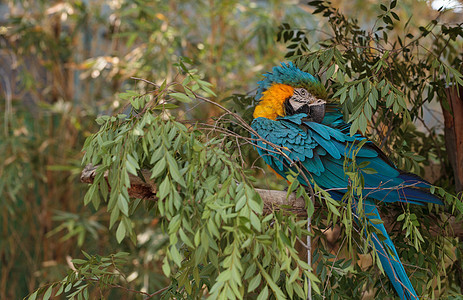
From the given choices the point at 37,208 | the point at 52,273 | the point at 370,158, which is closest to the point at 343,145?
the point at 370,158

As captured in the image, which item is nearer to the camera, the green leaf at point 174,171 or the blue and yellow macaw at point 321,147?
the green leaf at point 174,171

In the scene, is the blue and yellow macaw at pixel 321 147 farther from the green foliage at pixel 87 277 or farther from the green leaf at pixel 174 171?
the green foliage at pixel 87 277

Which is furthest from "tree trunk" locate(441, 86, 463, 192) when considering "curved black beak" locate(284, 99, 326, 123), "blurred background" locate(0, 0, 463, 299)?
"blurred background" locate(0, 0, 463, 299)

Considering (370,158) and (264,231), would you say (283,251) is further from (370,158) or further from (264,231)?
(370,158)

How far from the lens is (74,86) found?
2.38m

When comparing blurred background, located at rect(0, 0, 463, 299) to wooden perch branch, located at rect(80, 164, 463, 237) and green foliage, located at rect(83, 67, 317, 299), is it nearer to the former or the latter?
wooden perch branch, located at rect(80, 164, 463, 237)

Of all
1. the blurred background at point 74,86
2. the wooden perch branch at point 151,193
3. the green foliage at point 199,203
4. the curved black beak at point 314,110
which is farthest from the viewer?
the blurred background at point 74,86

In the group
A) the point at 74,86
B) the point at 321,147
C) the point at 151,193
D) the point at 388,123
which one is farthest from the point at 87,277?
the point at 74,86

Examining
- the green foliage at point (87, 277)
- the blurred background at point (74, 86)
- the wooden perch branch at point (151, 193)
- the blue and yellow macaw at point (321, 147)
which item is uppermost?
the blue and yellow macaw at point (321, 147)

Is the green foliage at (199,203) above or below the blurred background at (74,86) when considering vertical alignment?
above

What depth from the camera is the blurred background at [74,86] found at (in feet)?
6.38

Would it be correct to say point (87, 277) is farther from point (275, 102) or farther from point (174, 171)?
point (275, 102)

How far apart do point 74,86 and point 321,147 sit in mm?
1792

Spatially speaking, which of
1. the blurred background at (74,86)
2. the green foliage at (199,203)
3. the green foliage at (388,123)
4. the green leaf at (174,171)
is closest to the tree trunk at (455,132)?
the green foliage at (388,123)
